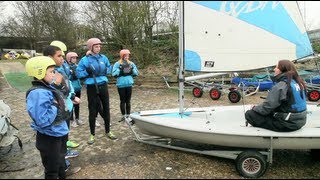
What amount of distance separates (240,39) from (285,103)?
3.24ft

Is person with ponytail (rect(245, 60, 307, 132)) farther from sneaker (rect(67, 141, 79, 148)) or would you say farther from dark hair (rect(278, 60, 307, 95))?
sneaker (rect(67, 141, 79, 148))

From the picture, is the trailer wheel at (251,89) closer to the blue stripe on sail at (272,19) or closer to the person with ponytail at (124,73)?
the person with ponytail at (124,73)

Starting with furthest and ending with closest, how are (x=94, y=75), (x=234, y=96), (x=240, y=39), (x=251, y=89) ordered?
1. (x=251, y=89)
2. (x=234, y=96)
3. (x=94, y=75)
4. (x=240, y=39)

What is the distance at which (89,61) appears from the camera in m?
5.15

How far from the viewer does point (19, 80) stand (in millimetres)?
13164

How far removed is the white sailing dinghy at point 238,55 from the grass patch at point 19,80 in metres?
8.31

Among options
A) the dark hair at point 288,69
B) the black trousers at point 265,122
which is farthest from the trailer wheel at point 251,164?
the dark hair at point 288,69

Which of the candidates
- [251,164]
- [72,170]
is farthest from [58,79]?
[251,164]

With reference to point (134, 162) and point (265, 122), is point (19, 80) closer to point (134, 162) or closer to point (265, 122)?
point (134, 162)

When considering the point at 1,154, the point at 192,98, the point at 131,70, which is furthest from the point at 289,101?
the point at 192,98

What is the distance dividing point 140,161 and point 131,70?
2226mm

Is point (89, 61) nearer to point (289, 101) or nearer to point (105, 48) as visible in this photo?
point (289, 101)

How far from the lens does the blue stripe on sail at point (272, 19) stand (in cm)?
361

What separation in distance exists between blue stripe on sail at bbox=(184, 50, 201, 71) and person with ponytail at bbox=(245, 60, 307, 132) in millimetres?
1007
